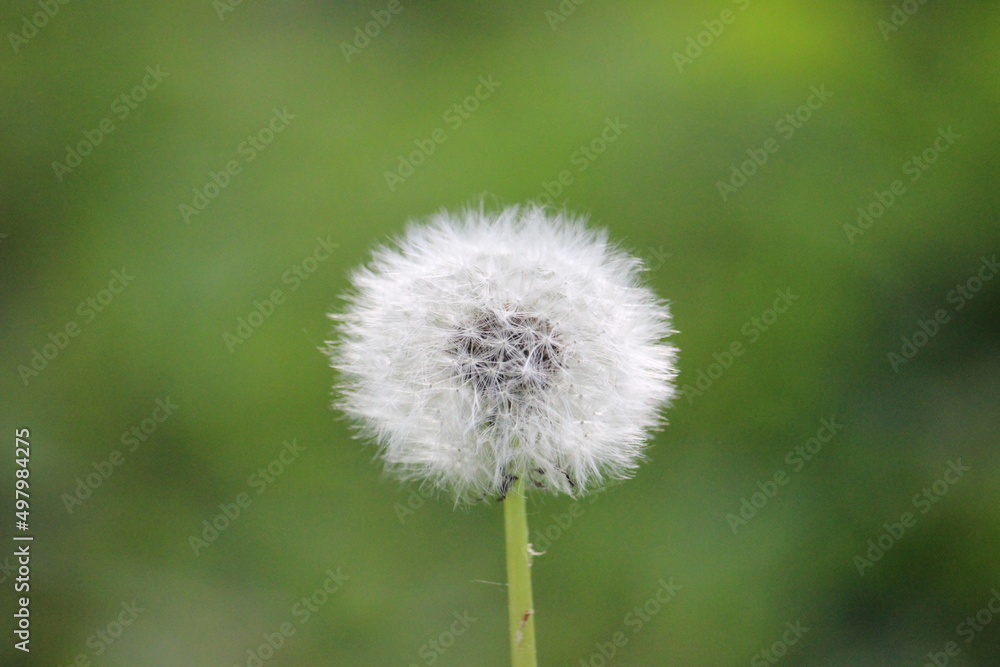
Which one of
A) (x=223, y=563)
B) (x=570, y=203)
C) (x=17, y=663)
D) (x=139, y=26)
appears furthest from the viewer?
(x=139, y=26)

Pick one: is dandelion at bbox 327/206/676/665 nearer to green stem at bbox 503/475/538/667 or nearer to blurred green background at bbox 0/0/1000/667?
green stem at bbox 503/475/538/667

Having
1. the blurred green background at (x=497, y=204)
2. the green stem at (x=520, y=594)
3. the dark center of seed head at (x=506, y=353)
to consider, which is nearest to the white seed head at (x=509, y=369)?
the dark center of seed head at (x=506, y=353)

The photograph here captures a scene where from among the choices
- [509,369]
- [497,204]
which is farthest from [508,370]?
[497,204]

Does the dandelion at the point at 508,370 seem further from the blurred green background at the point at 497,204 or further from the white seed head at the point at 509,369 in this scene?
the blurred green background at the point at 497,204

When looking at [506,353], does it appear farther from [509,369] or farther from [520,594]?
[520,594]

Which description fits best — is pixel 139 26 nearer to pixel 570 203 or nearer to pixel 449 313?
pixel 570 203

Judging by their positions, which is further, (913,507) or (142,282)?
(142,282)

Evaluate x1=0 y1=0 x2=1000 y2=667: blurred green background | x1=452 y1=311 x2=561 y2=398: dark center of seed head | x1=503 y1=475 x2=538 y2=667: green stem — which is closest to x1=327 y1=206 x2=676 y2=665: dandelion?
x1=452 y1=311 x2=561 y2=398: dark center of seed head

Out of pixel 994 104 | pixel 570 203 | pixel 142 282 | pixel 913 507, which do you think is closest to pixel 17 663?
pixel 142 282
